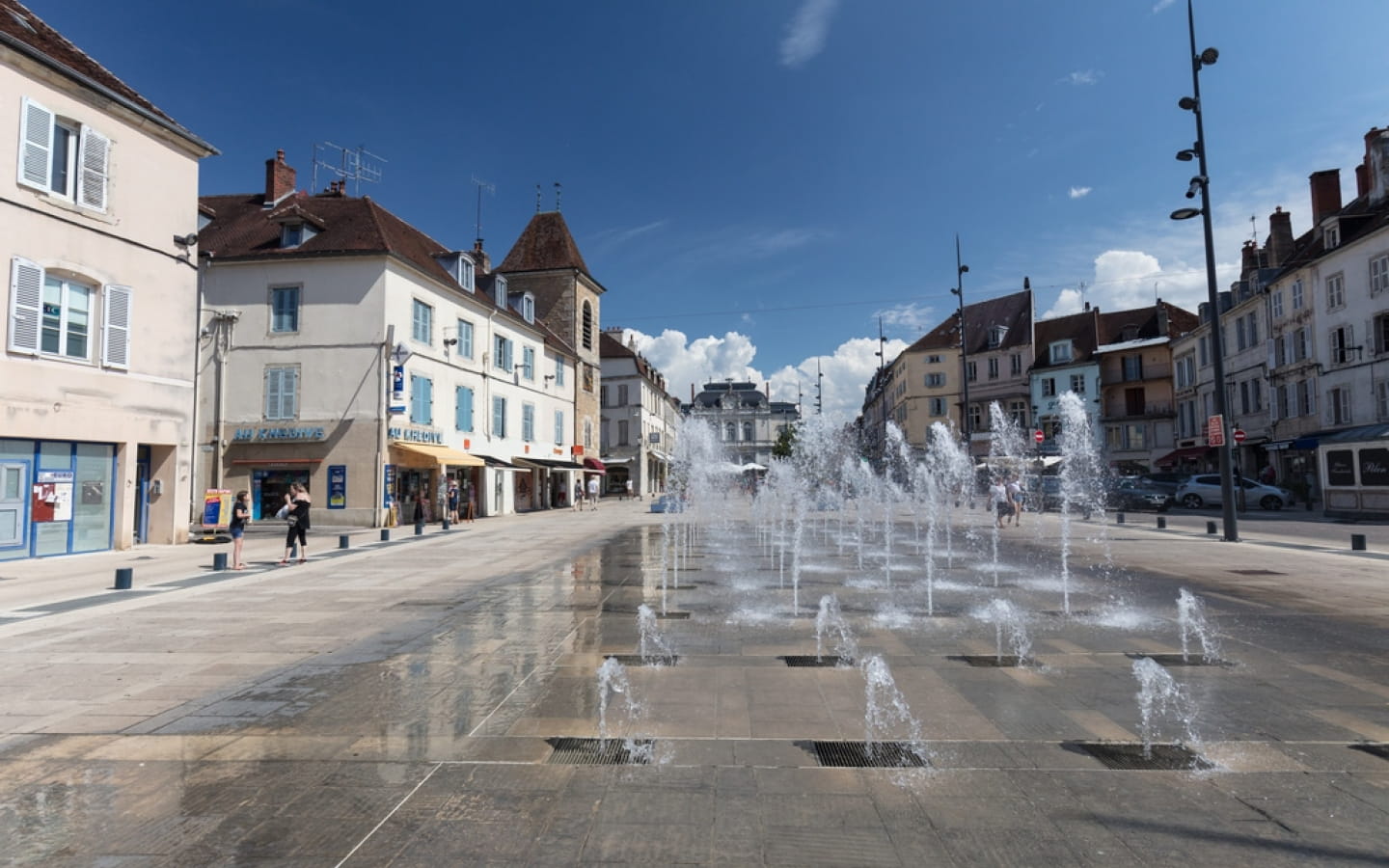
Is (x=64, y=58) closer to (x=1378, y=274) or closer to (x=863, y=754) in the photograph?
(x=863, y=754)

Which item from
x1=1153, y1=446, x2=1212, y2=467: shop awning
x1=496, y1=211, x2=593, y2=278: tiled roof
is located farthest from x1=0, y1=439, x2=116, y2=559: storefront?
x1=1153, y1=446, x2=1212, y2=467: shop awning

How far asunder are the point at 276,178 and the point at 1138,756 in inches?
1369

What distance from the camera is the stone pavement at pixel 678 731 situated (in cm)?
333

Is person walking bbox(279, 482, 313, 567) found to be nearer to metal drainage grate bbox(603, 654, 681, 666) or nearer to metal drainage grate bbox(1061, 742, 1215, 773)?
metal drainage grate bbox(603, 654, 681, 666)

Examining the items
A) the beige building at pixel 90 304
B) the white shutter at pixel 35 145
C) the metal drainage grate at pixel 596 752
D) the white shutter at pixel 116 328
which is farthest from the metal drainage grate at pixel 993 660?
the white shutter at pixel 35 145

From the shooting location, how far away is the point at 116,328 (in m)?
16.5

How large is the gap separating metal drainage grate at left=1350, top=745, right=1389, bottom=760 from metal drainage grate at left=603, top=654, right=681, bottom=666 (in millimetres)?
4565

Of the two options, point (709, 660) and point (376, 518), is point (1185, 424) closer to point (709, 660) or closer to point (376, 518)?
point (376, 518)

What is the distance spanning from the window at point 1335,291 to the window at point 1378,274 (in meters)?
1.49

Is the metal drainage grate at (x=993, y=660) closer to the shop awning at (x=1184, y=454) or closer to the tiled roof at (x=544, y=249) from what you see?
the tiled roof at (x=544, y=249)

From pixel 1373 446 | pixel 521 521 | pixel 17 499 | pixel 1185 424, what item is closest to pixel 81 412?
pixel 17 499

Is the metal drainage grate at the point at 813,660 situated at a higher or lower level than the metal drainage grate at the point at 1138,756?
higher

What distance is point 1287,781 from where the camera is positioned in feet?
12.7

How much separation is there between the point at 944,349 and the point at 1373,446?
148ft
